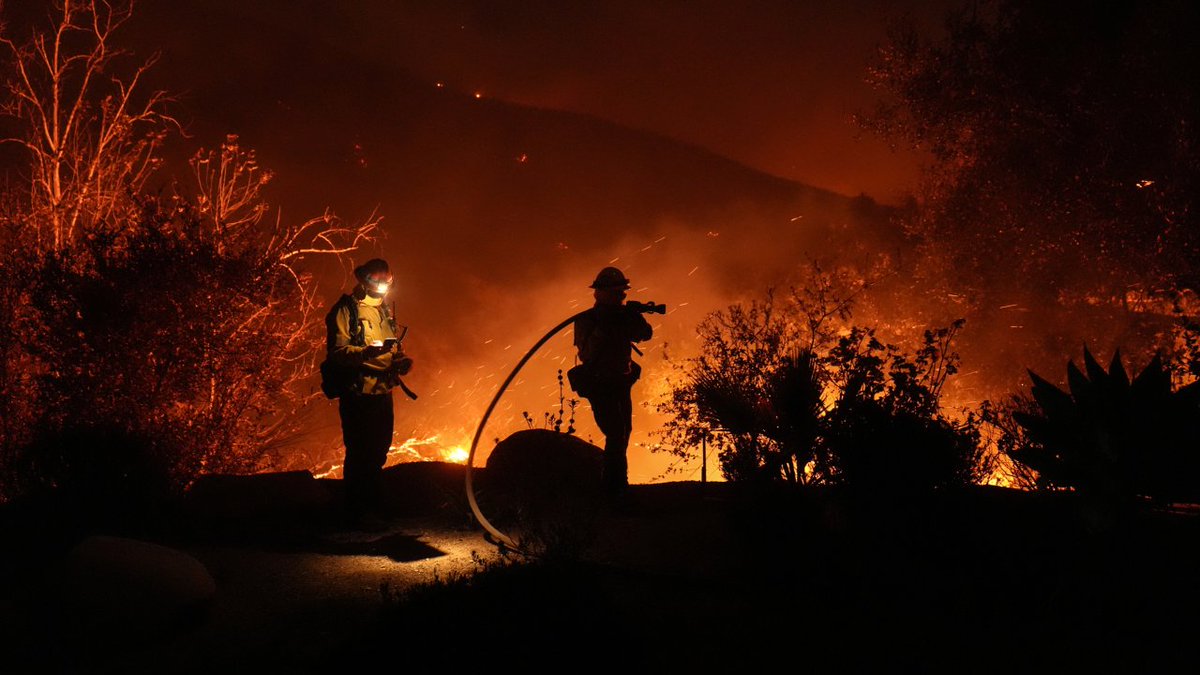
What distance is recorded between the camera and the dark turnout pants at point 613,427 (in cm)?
745

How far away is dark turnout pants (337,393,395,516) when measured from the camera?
7.18m

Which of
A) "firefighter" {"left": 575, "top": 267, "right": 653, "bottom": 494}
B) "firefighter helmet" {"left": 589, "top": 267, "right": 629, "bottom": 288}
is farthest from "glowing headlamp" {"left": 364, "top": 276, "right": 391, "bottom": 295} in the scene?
"firefighter helmet" {"left": 589, "top": 267, "right": 629, "bottom": 288}

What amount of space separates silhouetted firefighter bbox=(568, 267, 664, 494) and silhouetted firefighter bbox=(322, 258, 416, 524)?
5.34 feet

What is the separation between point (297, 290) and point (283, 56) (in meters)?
52.3

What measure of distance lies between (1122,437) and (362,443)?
5719 mm

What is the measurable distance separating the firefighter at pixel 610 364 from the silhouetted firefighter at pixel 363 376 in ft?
5.42

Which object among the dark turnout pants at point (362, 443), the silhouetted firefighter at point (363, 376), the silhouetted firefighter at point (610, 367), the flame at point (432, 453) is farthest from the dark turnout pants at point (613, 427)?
the flame at point (432, 453)

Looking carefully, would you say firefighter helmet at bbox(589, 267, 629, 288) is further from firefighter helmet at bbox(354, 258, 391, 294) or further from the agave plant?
the agave plant

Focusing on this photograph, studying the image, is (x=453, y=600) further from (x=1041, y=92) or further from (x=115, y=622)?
(x=1041, y=92)

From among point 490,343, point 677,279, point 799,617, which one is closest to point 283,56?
point 490,343

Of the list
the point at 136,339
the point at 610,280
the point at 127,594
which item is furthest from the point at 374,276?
the point at 136,339

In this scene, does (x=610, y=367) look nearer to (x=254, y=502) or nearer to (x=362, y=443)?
(x=362, y=443)

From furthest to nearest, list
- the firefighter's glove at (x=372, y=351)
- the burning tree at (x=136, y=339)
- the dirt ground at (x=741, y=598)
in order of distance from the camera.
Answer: the burning tree at (x=136, y=339) < the firefighter's glove at (x=372, y=351) < the dirt ground at (x=741, y=598)

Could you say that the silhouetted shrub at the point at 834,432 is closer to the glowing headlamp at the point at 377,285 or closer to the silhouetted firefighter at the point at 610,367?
the silhouetted firefighter at the point at 610,367
